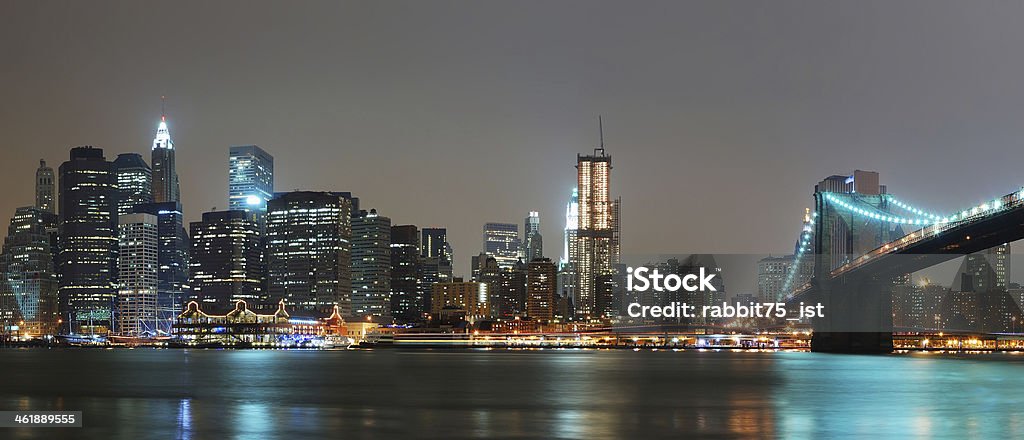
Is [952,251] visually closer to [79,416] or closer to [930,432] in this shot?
[930,432]

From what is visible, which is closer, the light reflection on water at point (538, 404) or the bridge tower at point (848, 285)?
the light reflection on water at point (538, 404)

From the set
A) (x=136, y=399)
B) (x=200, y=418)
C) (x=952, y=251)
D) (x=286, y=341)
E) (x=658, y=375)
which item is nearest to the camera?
(x=200, y=418)

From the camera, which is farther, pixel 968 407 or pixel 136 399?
pixel 136 399

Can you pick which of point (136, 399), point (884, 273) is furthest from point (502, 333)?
point (136, 399)

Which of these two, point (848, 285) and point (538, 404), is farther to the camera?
point (848, 285)

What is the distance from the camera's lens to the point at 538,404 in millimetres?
45875

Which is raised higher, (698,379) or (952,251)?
(952,251)

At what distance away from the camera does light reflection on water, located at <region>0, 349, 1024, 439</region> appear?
34.9m

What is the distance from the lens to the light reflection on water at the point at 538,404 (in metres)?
34.9

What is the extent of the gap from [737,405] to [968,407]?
26.8ft

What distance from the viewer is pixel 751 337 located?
163 m

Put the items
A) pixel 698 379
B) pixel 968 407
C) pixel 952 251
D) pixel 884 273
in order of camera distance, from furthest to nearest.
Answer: pixel 884 273
pixel 952 251
pixel 698 379
pixel 968 407

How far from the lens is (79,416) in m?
40.0

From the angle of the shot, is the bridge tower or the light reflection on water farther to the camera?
the bridge tower
